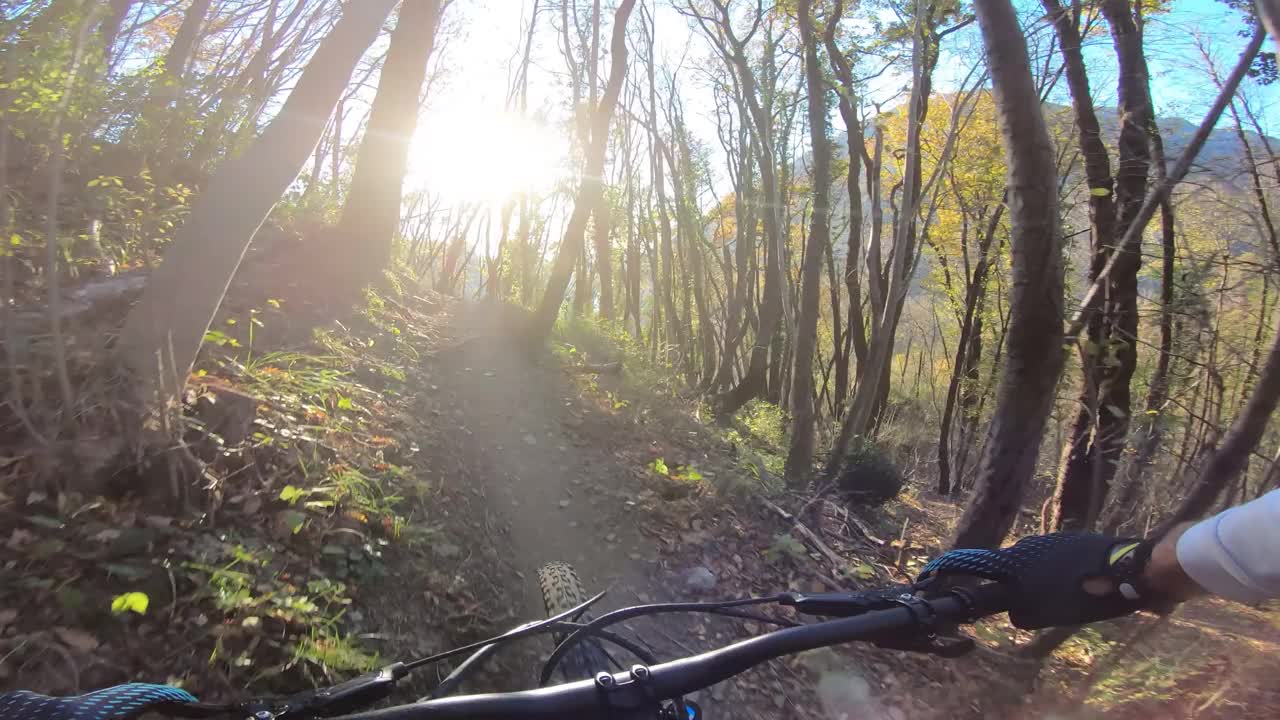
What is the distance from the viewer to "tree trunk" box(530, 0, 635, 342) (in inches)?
305

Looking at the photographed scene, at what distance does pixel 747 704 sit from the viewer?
313 cm

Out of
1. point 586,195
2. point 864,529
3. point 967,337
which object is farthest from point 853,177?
point 864,529

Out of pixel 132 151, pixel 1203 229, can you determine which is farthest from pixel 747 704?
pixel 132 151

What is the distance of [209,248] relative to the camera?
2.96 meters

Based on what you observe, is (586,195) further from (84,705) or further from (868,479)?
(84,705)

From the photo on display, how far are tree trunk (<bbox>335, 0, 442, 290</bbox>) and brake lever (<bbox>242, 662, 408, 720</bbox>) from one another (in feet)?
21.4

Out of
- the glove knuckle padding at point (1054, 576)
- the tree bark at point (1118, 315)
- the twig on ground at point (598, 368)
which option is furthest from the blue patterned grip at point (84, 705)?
the twig on ground at point (598, 368)

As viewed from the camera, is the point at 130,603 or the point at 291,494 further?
the point at 291,494

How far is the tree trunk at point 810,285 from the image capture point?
24.2ft

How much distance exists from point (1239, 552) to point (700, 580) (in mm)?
3413

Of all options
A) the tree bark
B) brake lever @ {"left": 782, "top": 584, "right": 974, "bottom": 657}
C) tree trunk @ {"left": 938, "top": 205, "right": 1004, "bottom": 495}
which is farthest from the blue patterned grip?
tree trunk @ {"left": 938, "top": 205, "right": 1004, "bottom": 495}

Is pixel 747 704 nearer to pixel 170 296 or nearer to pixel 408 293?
pixel 170 296

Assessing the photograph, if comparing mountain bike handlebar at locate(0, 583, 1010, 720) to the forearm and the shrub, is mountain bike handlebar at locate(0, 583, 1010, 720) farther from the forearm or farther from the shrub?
the shrub

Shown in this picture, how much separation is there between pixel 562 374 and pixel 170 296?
508 cm
